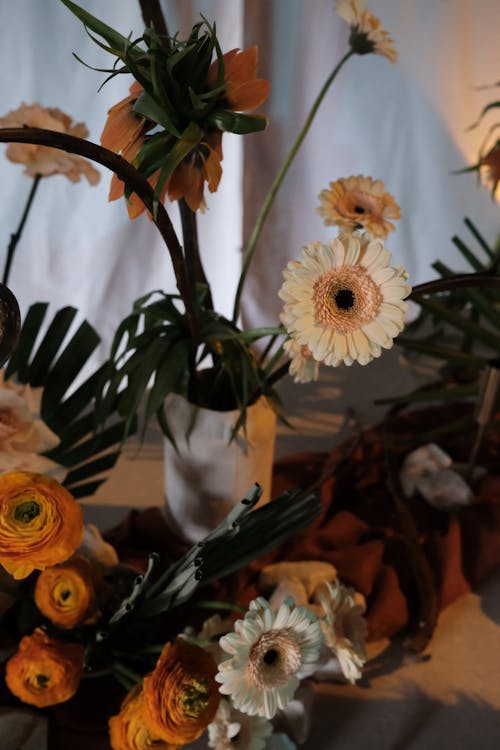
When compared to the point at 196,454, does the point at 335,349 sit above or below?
above

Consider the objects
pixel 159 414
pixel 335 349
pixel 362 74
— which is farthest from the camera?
pixel 362 74

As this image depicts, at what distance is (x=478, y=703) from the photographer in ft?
2.00

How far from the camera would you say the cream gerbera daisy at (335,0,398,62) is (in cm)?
62

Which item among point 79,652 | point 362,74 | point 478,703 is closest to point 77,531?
point 79,652

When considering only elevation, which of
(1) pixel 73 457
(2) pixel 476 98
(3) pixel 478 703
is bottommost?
(3) pixel 478 703

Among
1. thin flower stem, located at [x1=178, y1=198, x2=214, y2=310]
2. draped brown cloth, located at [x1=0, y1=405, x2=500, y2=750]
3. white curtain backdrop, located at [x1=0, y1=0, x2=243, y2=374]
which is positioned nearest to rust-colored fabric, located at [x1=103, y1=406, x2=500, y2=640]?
draped brown cloth, located at [x1=0, y1=405, x2=500, y2=750]

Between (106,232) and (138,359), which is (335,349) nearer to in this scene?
(138,359)

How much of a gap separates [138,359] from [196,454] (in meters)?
0.09

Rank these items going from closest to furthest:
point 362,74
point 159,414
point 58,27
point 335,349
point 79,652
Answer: point 335,349, point 79,652, point 159,414, point 58,27, point 362,74

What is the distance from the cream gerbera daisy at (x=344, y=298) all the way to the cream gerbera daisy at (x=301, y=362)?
0.08 m

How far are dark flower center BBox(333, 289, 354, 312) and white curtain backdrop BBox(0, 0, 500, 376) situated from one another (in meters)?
0.76

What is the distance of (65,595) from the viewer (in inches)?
20.1

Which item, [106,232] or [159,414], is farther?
[106,232]

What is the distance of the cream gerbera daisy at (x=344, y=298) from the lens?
1.27ft
